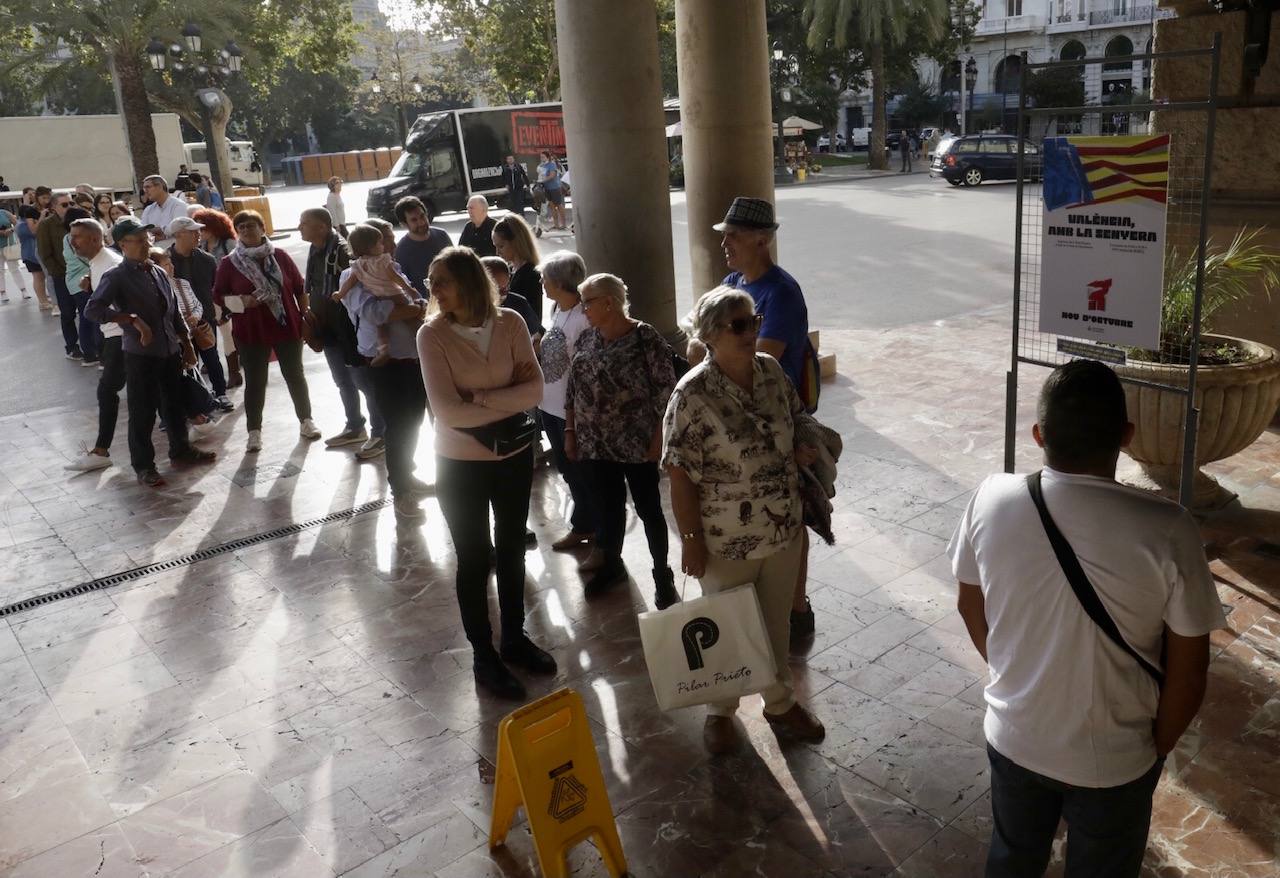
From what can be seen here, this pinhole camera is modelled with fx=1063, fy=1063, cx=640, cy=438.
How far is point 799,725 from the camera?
3.93 metres

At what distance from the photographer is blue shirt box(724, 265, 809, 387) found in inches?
174

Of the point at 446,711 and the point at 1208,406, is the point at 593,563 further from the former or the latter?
the point at 1208,406

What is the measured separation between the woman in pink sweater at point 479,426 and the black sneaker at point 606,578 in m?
0.79

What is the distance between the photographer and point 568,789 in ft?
10.5

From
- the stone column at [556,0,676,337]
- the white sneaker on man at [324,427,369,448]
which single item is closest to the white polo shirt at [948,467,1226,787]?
the stone column at [556,0,676,337]

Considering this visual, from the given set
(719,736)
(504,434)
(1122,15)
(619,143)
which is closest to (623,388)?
(504,434)

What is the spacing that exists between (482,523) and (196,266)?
5990 millimetres

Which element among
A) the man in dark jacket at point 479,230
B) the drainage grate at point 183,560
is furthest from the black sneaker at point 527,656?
the man in dark jacket at point 479,230

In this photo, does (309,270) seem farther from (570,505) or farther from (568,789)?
(568,789)

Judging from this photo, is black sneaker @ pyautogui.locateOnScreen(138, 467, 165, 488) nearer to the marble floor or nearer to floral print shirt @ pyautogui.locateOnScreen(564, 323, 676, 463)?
the marble floor

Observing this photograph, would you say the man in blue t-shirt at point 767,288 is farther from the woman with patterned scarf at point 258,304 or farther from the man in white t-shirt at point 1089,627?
the woman with patterned scarf at point 258,304

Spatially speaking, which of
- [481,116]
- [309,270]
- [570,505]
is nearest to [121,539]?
[309,270]

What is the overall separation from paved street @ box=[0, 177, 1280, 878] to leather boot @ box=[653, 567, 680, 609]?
0.13m

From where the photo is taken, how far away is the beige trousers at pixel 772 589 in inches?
148
